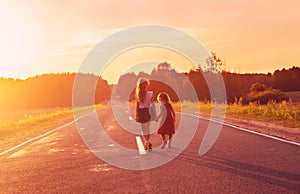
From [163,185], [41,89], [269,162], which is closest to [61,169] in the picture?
[163,185]

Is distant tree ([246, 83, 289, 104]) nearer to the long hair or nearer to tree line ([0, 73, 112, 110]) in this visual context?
the long hair

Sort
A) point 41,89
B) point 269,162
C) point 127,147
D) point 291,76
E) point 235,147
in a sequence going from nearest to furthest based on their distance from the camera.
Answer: point 269,162 → point 235,147 → point 127,147 → point 291,76 → point 41,89

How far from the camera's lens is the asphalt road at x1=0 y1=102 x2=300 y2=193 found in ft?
19.5

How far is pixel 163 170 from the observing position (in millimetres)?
7371

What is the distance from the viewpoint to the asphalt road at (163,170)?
5.95 m

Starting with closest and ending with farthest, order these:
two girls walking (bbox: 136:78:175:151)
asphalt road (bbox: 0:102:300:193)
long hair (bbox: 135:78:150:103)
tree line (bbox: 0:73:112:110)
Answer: asphalt road (bbox: 0:102:300:193), long hair (bbox: 135:78:150:103), two girls walking (bbox: 136:78:175:151), tree line (bbox: 0:73:112:110)

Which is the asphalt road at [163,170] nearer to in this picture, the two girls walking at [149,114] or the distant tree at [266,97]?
the two girls walking at [149,114]

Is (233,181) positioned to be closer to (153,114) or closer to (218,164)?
(218,164)

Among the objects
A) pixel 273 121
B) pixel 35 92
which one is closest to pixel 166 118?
pixel 273 121

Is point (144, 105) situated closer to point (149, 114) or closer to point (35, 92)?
point (149, 114)

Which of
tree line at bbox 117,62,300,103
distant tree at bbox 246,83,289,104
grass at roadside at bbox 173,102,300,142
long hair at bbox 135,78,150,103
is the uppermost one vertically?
tree line at bbox 117,62,300,103

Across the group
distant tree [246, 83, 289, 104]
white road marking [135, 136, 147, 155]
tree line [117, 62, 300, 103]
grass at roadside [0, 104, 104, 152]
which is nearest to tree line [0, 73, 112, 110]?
tree line [117, 62, 300, 103]

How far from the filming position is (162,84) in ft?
202

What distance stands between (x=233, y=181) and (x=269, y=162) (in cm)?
187
